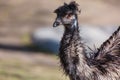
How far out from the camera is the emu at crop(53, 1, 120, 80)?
34.4 feet

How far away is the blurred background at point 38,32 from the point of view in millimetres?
19922

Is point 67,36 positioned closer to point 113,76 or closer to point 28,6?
point 113,76

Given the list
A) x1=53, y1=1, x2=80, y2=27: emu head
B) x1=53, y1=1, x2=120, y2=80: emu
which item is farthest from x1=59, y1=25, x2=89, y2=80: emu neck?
x1=53, y1=1, x2=80, y2=27: emu head

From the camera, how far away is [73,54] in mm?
10820

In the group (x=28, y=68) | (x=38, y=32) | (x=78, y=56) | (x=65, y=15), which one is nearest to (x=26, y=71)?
(x=28, y=68)

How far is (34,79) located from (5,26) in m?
7.82

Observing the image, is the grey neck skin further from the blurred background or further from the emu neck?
the blurred background

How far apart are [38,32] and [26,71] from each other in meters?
5.10

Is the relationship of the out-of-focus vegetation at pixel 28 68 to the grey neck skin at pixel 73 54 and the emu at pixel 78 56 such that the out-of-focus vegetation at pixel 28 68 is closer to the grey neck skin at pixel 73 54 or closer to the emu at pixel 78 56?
the emu at pixel 78 56

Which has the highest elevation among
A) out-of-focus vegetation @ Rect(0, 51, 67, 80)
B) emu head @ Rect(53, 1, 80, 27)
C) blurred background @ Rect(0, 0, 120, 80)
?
blurred background @ Rect(0, 0, 120, 80)

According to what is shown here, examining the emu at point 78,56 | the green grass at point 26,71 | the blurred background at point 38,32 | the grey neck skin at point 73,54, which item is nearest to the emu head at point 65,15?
the emu at point 78,56

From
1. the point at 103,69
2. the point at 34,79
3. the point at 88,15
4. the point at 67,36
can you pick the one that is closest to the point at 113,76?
the point at 103,69

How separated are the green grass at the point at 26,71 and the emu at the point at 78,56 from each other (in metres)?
5.23

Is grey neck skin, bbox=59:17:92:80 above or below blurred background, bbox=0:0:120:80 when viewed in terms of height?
below
